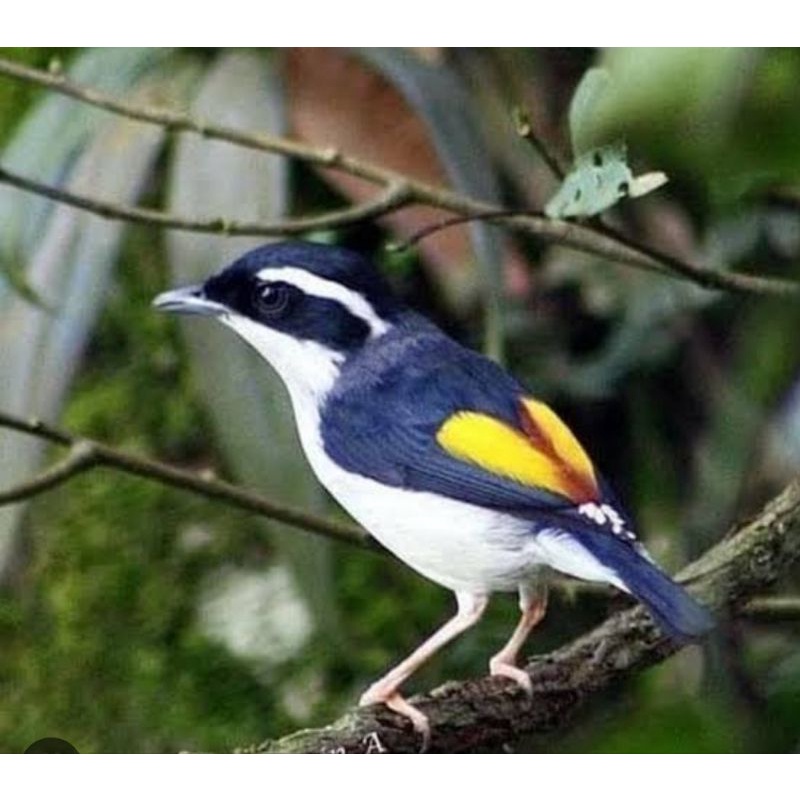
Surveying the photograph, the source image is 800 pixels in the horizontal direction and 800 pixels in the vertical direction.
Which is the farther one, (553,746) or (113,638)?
(113,638)

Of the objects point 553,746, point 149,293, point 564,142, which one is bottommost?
point 553,746

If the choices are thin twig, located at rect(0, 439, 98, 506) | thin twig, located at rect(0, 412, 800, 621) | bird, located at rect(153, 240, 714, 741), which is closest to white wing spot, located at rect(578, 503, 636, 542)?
bird, located at rect(153, 240, 714, 741)

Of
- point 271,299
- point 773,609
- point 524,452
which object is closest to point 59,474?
point 271,299

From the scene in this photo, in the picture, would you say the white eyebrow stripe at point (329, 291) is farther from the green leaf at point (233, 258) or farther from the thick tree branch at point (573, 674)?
the thick tree branch at point (573, 674)

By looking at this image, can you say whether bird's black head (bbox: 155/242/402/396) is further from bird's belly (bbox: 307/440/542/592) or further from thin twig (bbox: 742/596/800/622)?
thin twig (bbox: 742/596/800/622)

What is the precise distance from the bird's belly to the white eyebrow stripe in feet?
0.26

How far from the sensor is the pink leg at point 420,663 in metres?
0.84

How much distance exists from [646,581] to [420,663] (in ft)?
0.46

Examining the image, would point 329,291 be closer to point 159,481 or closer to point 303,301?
point 303,301

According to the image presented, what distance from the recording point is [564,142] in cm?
94

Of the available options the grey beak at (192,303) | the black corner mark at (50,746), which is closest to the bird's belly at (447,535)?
the grey beak at (192,303)
